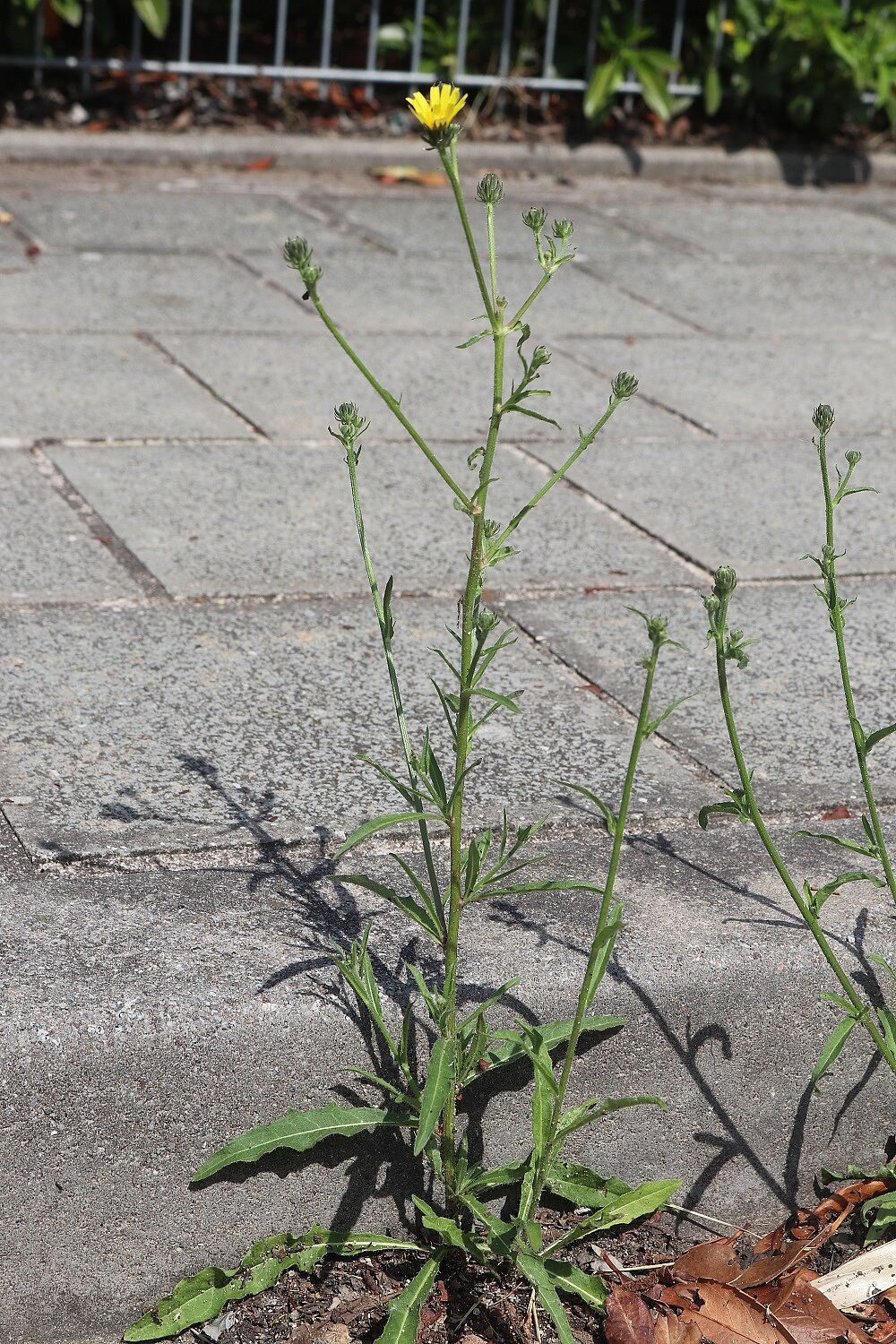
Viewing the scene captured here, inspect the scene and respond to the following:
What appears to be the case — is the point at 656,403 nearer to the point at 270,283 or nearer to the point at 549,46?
the point at 270,283

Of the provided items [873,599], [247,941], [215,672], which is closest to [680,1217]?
[247,941]

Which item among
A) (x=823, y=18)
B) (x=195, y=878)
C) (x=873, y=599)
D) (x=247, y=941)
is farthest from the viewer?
(x=823, y=18)

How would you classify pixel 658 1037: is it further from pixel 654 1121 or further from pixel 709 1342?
pixel 709 1342

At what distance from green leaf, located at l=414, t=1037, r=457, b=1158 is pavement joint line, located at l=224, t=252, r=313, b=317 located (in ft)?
11.2

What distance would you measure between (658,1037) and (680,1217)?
0.22m

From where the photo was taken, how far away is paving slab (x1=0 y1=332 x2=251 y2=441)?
3613 millimetres

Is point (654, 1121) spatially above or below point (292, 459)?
below

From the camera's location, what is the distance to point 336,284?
16.4 ft

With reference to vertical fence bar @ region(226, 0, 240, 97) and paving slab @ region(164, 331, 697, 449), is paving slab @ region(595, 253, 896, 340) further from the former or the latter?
vertical fence bar @ region(226, 0, 240, 97)

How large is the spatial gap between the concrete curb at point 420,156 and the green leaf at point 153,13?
0.45m

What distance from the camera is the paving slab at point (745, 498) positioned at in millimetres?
3211

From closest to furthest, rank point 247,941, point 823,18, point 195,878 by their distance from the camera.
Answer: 1. point 247,941
2. point 195,878
3. point 823,18

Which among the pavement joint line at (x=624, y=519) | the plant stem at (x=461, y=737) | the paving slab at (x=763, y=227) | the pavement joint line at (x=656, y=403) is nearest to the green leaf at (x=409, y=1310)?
the plant stem at (x=461, y=737)

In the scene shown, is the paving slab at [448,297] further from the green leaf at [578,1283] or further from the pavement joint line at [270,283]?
the green leaf at [578,1283]
